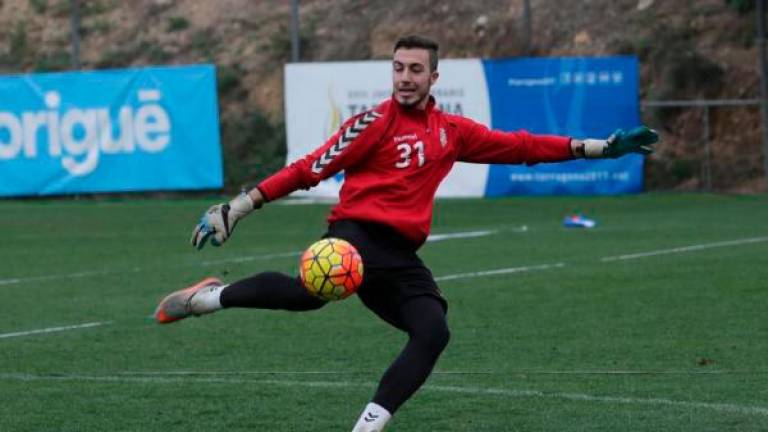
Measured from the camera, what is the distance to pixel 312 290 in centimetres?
724

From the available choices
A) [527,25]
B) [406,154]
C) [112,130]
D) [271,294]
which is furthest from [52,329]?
[527,25]

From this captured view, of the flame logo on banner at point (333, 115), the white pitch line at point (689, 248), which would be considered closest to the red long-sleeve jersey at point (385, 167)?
the white pitch line at point (689, 248)

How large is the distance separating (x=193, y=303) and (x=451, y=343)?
11.2ft

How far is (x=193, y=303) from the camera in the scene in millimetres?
7809

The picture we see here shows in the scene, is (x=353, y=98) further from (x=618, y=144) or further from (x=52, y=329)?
(x=618, y=144)

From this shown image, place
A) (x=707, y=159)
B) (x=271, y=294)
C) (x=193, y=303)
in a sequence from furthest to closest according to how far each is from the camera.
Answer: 1. (x=707, y=159)
2. (x=193, y=303)
3. (x=271, y=294)

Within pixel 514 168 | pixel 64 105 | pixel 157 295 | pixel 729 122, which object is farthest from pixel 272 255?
pixel 729 122

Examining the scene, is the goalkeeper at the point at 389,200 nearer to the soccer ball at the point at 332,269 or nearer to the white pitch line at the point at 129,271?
the soccer ball at the point at 332,269

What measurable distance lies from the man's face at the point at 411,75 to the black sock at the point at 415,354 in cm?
86

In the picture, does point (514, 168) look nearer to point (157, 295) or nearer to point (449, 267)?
point (449, 267)

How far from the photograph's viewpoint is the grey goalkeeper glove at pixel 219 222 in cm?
720

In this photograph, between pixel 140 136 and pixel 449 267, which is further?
pixel 140 136

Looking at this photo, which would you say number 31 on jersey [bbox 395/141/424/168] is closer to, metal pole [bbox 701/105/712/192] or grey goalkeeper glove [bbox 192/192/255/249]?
grey goalkeeper glove [bbox 192/192/255/249]

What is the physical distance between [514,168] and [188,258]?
10281 mm
